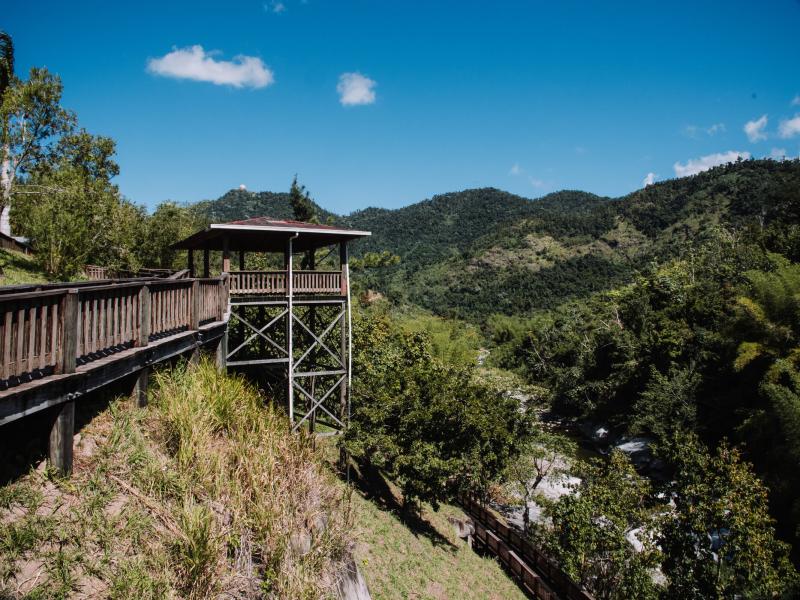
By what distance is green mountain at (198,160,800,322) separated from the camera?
6462cm

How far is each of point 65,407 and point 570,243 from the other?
284ft

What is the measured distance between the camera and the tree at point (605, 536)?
11.4 metres

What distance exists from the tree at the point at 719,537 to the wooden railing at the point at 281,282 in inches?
361

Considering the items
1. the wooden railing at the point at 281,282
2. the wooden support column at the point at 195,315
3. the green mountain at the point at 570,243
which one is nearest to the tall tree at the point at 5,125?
the wooden railing at the point at 281,282

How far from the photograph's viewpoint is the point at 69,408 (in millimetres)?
4648

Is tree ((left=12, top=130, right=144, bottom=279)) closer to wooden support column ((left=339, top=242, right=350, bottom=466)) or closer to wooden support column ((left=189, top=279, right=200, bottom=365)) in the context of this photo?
wooden support column ((left=339, top=242, right=350, bottom=466))

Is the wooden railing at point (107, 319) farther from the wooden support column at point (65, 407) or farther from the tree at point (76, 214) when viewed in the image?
the tree at point (76, 214)

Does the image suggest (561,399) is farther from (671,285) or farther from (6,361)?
(6,361)

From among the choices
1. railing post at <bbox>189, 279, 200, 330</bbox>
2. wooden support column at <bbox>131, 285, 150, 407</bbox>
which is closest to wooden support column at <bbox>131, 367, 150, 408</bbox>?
wooden support column at <bbox>131, 285, 150, 407</bbox>

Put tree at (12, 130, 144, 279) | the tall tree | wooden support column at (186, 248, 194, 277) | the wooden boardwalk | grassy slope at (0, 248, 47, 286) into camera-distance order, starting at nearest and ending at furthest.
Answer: the wooden boardwalk → grassy slope at (0, 248, 47, 286) → wooden support column at (186, 248, 194, 277) → tree at (12, 130, 144, 279) → the tall tree

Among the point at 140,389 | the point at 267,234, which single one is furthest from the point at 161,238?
the point at 140,389

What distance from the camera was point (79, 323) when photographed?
16.4 feet

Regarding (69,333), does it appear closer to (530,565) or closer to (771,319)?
(530,565)

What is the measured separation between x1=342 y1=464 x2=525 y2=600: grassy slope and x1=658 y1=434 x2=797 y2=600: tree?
3.47 metres
